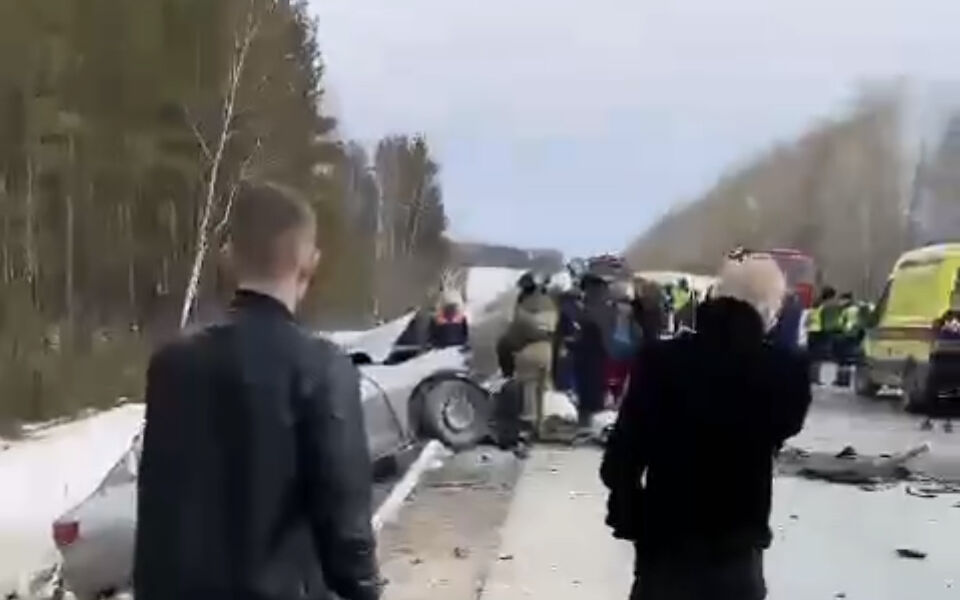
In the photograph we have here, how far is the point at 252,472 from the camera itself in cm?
375

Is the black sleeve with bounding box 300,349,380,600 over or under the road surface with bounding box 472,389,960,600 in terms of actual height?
over

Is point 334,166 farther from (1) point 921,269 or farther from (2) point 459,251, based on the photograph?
(1) point 921,269

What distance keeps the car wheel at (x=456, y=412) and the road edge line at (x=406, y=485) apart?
0.19 meters

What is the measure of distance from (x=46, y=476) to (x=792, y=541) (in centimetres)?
851

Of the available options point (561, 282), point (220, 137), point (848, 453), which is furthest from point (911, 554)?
point (220, 137)

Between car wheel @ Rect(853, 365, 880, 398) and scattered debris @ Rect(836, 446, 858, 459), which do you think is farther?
car wheel @ Rect(853, 365, 880, 398)

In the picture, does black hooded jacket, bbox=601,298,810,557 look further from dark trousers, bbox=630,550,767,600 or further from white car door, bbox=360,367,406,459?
white car door, bbox=360,367,406,459

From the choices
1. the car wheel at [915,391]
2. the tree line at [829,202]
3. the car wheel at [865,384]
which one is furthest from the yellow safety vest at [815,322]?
the tree line at [829,202]

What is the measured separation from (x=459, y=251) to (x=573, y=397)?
76.7 metres

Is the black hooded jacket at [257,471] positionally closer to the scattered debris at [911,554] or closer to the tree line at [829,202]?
the scattered debris at [911,554]

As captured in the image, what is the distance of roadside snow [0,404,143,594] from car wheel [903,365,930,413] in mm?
9599

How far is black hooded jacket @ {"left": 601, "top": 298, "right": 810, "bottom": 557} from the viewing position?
16.5 ft

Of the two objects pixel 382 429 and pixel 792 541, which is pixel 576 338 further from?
pixel 792 541

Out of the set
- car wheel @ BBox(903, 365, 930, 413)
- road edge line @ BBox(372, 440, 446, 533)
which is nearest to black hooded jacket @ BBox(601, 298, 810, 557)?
road edge line @ BBox(372, 440, 446, 533)
